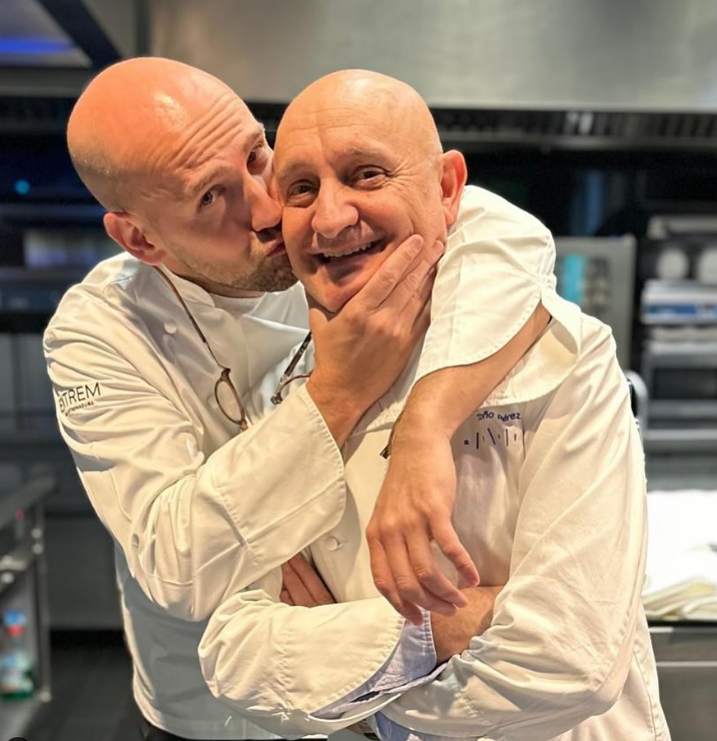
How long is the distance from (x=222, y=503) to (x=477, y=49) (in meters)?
1.91

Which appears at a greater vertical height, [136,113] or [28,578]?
[136,113]

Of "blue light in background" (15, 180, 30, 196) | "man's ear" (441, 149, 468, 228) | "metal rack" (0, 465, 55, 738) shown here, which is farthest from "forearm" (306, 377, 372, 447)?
Result: "blue light in background" (15, 180, 30, 196)

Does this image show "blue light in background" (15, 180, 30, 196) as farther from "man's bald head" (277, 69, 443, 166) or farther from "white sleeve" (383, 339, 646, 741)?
"white sleeve" (383, 339, 646, 741)

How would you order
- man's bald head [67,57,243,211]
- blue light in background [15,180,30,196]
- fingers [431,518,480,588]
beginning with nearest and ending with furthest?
fingers [431,518,480,588] < man's bald head [67,57,243,211] < blue light in background [15,180,30,196]

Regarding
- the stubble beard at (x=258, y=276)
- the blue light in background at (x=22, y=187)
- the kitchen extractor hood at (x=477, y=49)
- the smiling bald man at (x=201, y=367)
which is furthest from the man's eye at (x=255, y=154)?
the blue light in background at (x=22, y=187)

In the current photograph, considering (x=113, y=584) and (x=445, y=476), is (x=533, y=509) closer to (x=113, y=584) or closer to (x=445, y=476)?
(x=445, y=476)

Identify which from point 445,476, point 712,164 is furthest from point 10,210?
point 712,164

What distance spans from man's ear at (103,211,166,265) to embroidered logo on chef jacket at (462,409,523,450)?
17.6 inches

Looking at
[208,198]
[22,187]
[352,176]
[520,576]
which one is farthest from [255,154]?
[22,187]

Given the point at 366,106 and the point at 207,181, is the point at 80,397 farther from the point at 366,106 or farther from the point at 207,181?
the point at 366,106

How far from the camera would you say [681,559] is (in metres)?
1.13

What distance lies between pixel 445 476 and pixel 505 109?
1.89 m

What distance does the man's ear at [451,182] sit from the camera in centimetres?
69

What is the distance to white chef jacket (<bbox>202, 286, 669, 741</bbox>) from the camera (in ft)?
1.91
